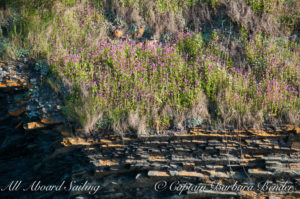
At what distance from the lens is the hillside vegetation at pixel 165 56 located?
5910 mm

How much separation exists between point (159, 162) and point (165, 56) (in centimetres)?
255

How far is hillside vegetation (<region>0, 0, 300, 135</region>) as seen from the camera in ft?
19.4

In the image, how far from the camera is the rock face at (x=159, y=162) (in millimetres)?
5555

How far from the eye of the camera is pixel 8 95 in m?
6.49

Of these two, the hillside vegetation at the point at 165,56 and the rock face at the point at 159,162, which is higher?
the hillside vegetation at the point at 165,56

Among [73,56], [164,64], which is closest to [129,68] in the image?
[164,64]

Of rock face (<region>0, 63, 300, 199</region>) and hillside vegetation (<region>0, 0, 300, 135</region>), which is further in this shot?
hillside vegetation (<region>0, 0, 300, 135</region>)

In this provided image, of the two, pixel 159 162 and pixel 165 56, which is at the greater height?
pixel 165 56

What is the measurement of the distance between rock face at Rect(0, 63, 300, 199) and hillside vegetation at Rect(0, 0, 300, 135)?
11.7 inches

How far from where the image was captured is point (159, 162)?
5.71m

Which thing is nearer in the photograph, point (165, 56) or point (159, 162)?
point (159, 162)

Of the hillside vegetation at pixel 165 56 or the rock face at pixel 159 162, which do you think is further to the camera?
the hillside vegetation at pixel 165 56

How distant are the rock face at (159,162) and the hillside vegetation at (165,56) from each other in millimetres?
298

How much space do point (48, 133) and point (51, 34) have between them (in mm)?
2769
